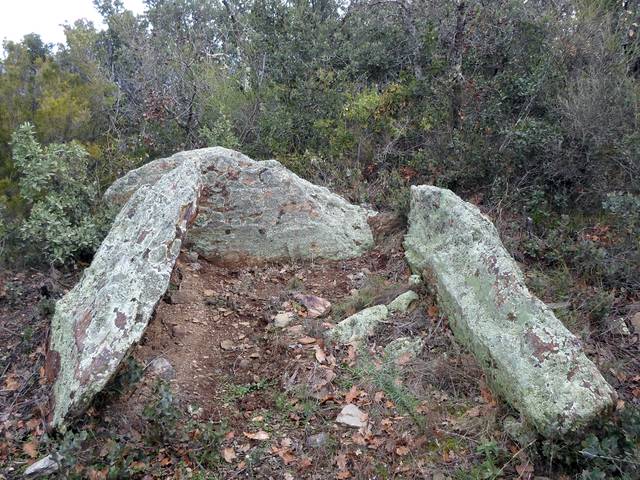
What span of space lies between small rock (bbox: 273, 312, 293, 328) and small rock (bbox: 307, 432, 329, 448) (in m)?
1.15

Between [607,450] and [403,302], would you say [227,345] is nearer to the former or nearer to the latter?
[403,302]

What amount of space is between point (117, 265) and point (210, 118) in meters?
4.57

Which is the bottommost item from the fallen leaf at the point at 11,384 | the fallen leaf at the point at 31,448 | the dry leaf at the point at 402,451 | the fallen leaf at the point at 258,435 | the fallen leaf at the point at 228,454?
the fallen leaf at the point at 11,384

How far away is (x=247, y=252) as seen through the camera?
527cm

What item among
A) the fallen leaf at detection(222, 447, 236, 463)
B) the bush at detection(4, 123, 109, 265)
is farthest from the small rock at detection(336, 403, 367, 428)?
the bush at detection(4, 123, 109, 265)

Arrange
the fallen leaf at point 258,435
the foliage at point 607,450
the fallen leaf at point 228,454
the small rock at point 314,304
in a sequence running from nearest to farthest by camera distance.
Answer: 1. the foliage at point 607,450
2. the fallen leaf at point 228,454
3. the fallen leaf at point 258,435
4. the small rock at point 314,304

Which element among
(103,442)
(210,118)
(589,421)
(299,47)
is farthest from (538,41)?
(103,442)

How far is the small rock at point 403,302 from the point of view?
4.36 meters

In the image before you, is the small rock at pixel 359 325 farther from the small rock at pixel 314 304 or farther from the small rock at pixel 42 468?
the small rock at pixel 42 468

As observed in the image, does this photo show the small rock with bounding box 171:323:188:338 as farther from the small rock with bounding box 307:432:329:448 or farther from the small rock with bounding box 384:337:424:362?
the small rock with bounding box 384:337:424:362

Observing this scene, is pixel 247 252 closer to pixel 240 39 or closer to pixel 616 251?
pixel 616 251

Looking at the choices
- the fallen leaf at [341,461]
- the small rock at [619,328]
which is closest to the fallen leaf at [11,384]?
the fallen leaf at [341,461]

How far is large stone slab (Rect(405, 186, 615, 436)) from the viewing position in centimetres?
299

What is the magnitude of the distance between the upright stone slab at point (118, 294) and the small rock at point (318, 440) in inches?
51.6
